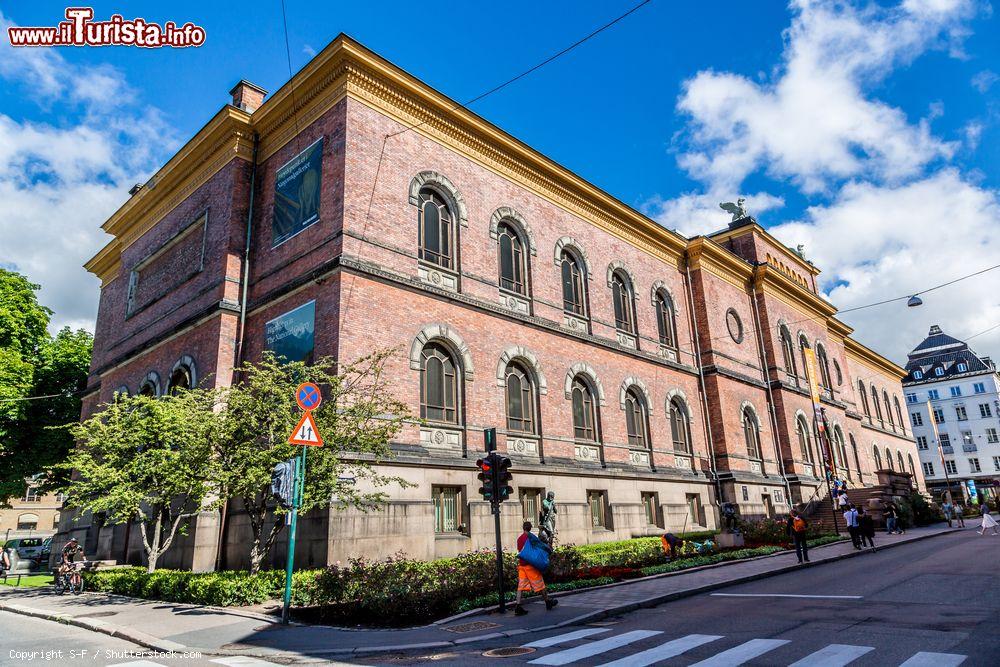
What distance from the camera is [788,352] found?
1490 inches

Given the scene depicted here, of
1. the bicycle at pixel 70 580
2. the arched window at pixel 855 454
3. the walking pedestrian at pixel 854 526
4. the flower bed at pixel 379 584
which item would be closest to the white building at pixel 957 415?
the arched window at pixel 855 454

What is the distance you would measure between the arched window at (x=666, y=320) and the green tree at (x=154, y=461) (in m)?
20.3

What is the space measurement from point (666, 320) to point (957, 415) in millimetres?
66793

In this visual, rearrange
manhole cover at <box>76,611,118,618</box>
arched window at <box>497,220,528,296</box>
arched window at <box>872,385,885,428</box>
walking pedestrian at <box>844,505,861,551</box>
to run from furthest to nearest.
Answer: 1. arched window at <box>872,385,885,428</box>
2. arched window at <box>497,220,528,296</box>
3. walking pedestrian at <box>844,505,861,551</box>
4. manhole cover at <box>76,611,118,618</box>

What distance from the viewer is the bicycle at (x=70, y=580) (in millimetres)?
18188

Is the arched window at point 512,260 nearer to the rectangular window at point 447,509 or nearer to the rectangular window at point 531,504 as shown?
the rectangular window at point 531,504

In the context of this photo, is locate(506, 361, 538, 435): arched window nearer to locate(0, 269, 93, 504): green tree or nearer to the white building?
locate(0, 269, 93, 504): green tree

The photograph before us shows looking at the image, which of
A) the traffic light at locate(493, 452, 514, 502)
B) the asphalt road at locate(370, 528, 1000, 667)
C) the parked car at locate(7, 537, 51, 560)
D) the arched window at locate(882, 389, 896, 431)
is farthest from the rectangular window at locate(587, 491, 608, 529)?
the arched window at locate(882, 389, 896, 431)

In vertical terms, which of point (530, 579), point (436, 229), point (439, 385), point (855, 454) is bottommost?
point (530, 579)

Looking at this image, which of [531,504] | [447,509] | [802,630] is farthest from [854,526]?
[802,630]

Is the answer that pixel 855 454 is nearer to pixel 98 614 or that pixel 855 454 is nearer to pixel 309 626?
pixel 309 626

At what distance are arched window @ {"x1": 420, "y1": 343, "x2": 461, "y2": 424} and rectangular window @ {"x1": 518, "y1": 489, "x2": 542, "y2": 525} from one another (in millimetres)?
3427

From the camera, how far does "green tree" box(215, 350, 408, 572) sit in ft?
45.6

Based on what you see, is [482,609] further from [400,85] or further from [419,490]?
[400,85]
